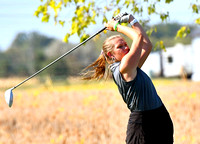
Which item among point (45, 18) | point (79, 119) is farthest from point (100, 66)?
point (79, 119)

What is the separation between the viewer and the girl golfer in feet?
9.32

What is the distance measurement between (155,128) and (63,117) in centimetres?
488

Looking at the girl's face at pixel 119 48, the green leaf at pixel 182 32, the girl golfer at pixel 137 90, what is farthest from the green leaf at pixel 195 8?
the girl's face at pixel 119 48

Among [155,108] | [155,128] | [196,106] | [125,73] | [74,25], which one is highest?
[74,25]

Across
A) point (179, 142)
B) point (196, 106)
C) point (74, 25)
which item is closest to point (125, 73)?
point (74, 25)

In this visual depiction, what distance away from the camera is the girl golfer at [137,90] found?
284 cm

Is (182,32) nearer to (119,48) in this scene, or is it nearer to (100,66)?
(100,66)

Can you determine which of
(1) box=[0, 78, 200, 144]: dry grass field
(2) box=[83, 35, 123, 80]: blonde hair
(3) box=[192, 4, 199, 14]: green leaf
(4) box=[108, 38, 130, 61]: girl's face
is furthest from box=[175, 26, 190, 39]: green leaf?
(4) box=[108, 38, 130, 61]: girl's face

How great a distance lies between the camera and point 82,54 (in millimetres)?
51219

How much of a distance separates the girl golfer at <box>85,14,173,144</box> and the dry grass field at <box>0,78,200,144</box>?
219 cm

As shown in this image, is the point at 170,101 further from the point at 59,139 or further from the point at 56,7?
the point at 56,7

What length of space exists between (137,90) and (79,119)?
4694 millimetres

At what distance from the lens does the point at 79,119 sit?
7.43 meters

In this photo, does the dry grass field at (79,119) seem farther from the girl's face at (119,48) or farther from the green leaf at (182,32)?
the girl's face at (119,48)
